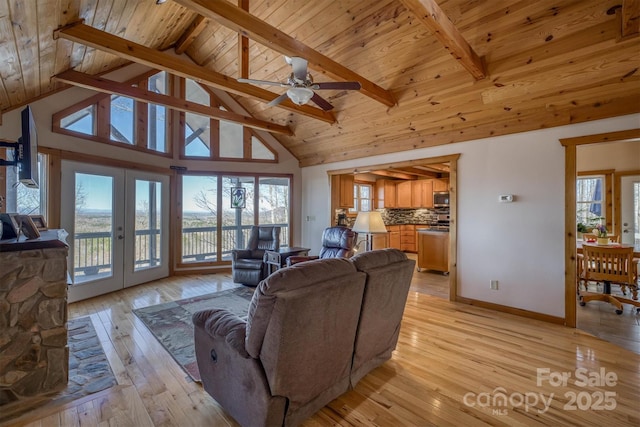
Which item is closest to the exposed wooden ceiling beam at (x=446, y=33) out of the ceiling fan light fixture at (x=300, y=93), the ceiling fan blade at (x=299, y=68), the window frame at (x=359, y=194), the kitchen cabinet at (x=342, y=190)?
the ceiling fan blade at (x=299, y=68)

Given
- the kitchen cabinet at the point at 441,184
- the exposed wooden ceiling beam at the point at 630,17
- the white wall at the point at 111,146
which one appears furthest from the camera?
the kitchen cabinet at the point at 441,184

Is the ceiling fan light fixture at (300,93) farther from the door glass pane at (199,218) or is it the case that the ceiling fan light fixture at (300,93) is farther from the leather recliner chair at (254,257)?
the door glass pane at (199,218)

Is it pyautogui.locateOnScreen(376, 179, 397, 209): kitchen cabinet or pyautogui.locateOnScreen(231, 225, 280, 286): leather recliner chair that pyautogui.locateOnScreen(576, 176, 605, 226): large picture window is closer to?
pyautogui.locateOnScreen(376, 179, 397, 209): kitchen cabinet

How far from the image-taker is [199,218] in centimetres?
605

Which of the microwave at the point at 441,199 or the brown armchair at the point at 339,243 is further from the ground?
the microwave at the point at 441,199

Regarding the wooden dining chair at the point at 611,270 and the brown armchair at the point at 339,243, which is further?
the brown armchair at the point at 339,243

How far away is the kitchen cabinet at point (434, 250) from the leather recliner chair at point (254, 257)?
3.11 meters

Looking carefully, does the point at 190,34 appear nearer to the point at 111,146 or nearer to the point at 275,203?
the point at 111,146

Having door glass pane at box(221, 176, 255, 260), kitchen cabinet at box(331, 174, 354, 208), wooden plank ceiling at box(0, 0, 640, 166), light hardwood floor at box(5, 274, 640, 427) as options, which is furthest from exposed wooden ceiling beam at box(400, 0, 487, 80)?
door glass pane at box(221, 176, 255, 260)

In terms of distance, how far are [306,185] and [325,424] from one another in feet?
17.9

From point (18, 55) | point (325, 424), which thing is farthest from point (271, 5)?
point (325, 424)

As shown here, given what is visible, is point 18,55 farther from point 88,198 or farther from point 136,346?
point 136,346

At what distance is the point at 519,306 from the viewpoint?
366cm

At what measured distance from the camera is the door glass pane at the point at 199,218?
19.4 ft
